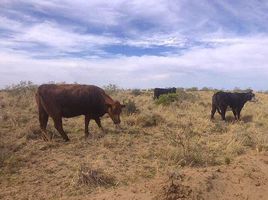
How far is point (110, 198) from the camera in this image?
7.96 meters

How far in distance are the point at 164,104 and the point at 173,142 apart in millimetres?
10338

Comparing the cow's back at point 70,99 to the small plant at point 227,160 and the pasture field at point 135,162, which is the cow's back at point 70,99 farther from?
the small plant at point 227,160

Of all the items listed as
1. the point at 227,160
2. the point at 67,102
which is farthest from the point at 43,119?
the point at 227,160

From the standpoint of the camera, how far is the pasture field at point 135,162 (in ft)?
27.6

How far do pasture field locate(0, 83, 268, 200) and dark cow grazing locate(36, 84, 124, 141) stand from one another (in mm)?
513

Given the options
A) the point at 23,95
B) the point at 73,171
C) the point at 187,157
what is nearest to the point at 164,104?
the point at 23,95

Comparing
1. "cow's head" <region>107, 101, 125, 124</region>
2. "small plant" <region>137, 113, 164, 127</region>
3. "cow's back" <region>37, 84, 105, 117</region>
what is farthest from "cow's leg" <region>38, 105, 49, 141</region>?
"small plant" <region>137, 113, 164, 127</region>

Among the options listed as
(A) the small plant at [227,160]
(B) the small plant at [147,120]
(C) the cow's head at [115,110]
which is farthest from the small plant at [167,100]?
(A) the small plant at [227,160]

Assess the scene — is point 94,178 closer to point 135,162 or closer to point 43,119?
point 135,162

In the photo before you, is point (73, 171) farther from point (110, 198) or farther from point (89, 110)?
point (89, 110)

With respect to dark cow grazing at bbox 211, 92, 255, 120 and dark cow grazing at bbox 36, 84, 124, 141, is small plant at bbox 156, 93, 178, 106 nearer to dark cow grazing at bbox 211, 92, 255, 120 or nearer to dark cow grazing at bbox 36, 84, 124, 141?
dark cow grazing at bbox 211, 92, 255, 120

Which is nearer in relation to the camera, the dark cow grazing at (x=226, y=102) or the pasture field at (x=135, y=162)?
the pasture field at (x=135, y=162)

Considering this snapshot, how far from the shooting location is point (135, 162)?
10320 mm

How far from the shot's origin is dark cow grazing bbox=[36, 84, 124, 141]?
12930 millimetres
